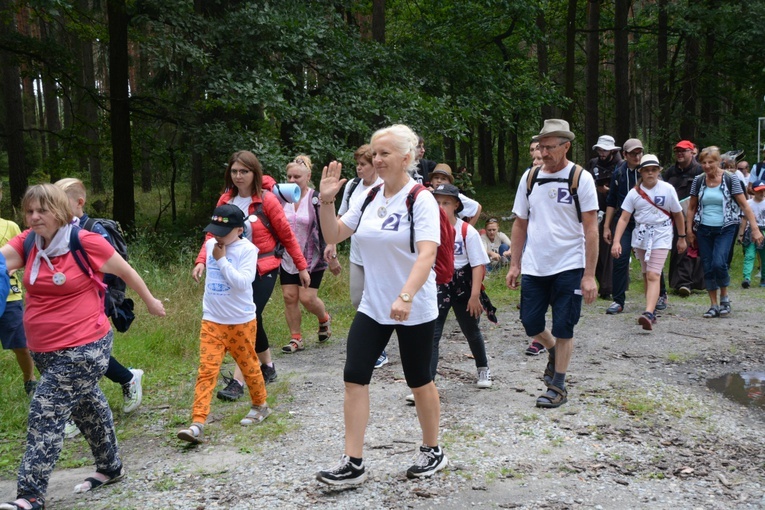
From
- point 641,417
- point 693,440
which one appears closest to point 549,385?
point 641,417

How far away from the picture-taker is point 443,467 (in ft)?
14.9

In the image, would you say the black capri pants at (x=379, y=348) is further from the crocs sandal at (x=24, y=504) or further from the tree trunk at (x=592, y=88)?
the tree trunk at (x=592, y=88)

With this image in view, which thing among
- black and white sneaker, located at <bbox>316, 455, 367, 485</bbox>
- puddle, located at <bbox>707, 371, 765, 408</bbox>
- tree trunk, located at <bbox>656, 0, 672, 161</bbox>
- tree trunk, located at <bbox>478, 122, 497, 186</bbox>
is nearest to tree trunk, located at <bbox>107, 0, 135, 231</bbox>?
puddle, located at <bbox>707, 371, 765, 408</bbox>

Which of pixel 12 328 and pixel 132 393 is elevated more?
pixel 12 328

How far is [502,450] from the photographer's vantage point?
16.1 ft

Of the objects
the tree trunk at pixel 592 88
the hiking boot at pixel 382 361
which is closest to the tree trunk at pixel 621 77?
the tree trunk at pixel 592 88

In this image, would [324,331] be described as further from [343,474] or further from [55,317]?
[55,317]

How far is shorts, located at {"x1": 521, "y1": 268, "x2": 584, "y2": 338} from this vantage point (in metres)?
5.73

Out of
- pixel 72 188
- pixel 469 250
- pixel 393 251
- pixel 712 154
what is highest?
pixel 712 154

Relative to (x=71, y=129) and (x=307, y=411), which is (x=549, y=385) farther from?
(x=71, y=129)

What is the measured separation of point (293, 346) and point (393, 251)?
13.8 ft

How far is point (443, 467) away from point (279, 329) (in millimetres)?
4868

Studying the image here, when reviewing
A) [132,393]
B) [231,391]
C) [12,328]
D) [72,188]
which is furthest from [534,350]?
[12,328]

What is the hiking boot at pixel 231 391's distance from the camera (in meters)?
6.20
